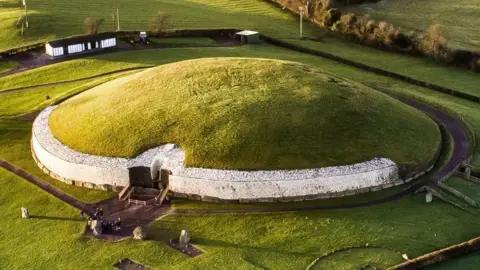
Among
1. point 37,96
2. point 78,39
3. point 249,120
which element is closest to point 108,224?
point 249,120

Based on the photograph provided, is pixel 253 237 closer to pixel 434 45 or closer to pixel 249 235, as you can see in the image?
pixel 249 235

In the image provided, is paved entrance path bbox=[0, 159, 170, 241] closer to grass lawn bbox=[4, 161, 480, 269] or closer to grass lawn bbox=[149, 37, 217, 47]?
grass lawn bbox=[4, 161, 480, 269]

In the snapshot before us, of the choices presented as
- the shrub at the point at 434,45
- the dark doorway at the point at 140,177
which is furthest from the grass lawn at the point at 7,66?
the shrub at the point at 434,45

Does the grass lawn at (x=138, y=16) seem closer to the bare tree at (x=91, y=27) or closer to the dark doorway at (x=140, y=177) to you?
the bare tree at (x=91, y=27)

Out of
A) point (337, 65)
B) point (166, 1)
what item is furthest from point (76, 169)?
point (166, 1)

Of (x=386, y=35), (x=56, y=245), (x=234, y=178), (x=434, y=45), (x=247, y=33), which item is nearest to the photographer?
(x=56, y=245)

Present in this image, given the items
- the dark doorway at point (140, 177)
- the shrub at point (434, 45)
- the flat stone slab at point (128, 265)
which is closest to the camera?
the flat stone slab at point (128, 265)

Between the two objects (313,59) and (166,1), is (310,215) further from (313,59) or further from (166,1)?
(166,1)
